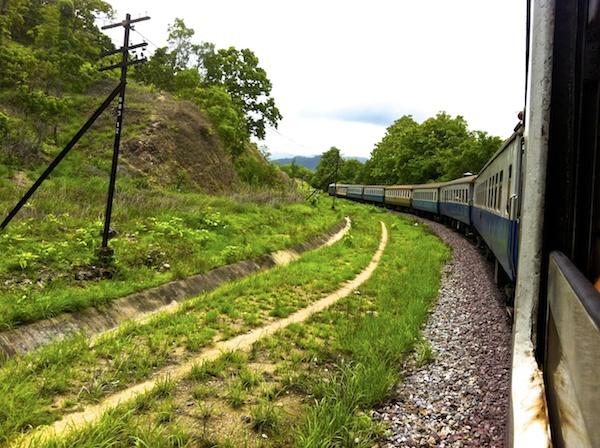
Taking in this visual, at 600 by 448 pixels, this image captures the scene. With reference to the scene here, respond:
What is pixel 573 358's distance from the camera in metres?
1.24

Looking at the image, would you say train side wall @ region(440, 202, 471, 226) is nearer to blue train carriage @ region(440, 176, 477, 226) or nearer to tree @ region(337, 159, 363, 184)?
blue train carriage @ region(440, 176, 477, 226)

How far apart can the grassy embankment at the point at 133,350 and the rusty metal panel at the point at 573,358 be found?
189 inches

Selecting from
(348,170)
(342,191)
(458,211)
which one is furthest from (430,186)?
(348,170)

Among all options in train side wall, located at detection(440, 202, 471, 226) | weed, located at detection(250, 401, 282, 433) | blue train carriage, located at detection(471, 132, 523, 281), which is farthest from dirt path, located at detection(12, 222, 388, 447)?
train side wall, located at detection(440, 202, 471, 226)

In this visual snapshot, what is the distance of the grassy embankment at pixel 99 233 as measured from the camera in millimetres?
8430

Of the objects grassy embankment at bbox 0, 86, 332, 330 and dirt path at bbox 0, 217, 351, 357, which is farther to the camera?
grassy embankment at bbox 0, 86, 332, 330

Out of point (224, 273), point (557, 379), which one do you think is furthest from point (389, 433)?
point (224, 273)

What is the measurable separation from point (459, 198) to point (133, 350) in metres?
17.3

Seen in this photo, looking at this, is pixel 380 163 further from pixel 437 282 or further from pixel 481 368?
pixel 481 368

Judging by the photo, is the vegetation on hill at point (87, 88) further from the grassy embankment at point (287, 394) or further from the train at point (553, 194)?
the train at point (553, 194)

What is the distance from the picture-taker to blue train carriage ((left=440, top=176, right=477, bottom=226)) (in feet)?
58.5

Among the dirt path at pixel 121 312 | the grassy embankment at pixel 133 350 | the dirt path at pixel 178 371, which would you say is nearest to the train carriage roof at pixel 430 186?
the dirt path at pixel 121 312

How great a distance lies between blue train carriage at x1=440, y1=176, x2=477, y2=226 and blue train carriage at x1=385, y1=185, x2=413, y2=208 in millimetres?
10307

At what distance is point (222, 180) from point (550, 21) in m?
29.7
